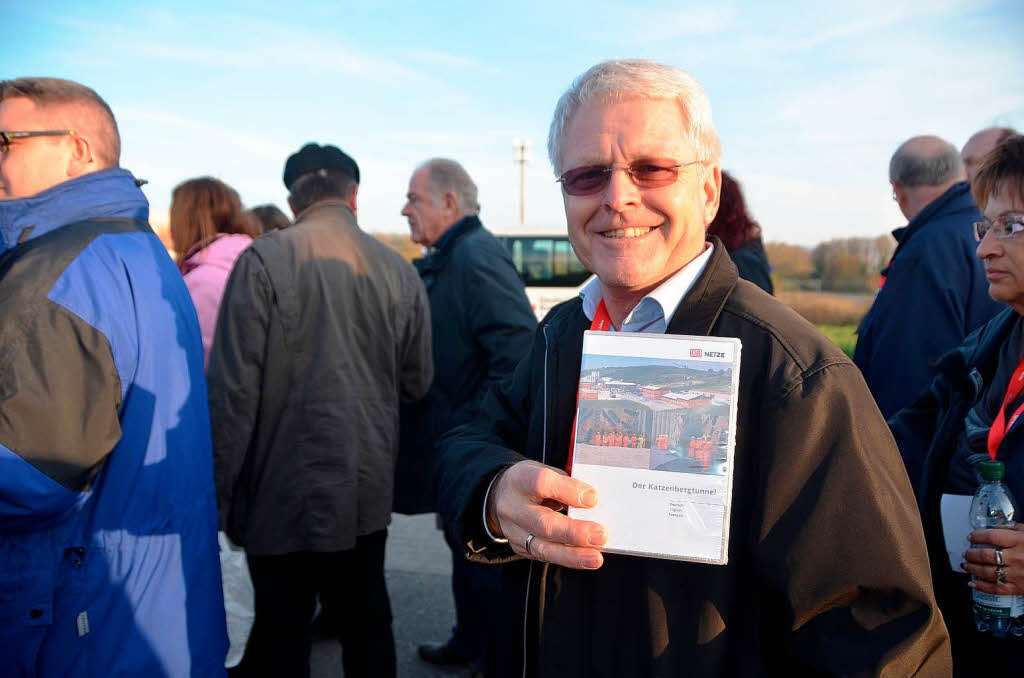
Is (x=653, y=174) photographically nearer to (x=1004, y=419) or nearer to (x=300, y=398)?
(x=1004, y=419)

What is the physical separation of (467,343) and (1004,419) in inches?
96.7

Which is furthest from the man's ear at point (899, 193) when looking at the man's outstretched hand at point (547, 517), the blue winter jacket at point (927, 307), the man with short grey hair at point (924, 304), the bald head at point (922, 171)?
the man's outstretched hand at point (547, 517)

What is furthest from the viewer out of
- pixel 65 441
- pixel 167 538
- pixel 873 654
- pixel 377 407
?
pixel 377 407

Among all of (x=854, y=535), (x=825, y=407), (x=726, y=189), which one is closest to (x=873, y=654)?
(x=854, y=535)

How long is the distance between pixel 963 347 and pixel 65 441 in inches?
98.8

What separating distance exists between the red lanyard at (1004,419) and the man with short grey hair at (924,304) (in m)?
1.24

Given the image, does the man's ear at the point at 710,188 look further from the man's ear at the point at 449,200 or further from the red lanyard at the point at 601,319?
the man's ear at the point at 449,200

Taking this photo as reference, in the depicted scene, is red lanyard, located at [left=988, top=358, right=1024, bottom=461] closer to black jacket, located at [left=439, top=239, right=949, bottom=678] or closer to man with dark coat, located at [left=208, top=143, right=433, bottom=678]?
black jacket, located at [left=439, top=239, right=949, bottom=678]

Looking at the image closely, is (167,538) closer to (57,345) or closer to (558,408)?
(57,345)

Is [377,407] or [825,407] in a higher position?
[825,407]

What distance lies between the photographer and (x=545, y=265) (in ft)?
42.4

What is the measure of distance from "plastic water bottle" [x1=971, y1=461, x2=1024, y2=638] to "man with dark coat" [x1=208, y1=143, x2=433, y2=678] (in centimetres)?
219

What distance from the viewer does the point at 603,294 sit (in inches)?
58.6

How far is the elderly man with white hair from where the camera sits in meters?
1.04
